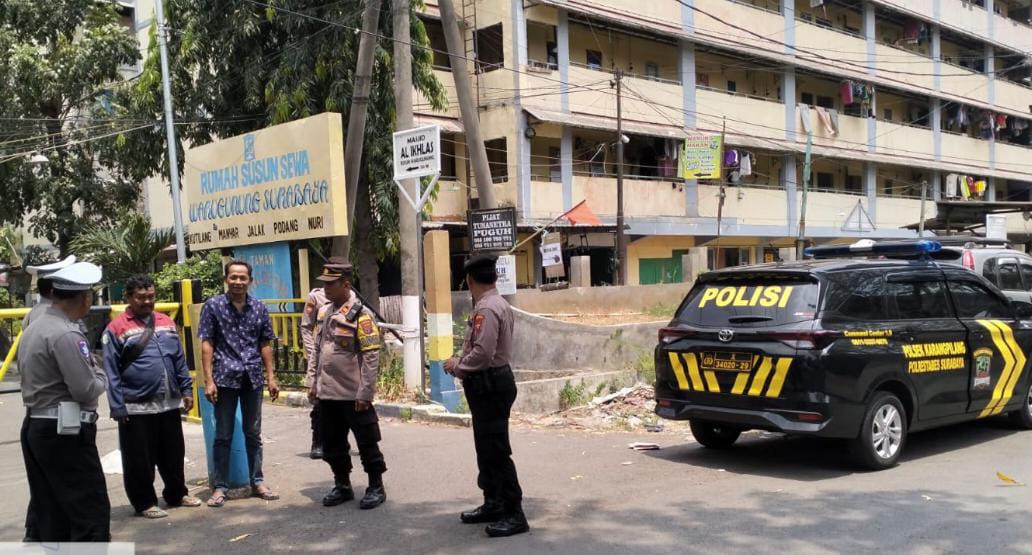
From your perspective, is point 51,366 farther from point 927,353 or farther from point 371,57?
point 371,57

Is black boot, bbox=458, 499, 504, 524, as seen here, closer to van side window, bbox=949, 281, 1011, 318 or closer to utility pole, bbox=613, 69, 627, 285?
van side window, bbox=949, 281, 1011, 318

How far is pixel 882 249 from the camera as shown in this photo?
9281 mm

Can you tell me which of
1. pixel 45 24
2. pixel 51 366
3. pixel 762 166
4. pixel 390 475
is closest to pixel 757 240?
pixel 762 166

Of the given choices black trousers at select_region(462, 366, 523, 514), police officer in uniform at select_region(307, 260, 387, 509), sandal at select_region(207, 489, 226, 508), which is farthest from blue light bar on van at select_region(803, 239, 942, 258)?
sandal at select_region(207, 489, 226, 508)

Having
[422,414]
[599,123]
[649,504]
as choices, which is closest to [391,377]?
[422,414]

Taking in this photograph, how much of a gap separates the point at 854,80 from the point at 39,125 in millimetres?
29351

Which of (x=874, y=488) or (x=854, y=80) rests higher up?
(x=854, y=80)

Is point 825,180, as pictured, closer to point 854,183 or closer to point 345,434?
point 854,183

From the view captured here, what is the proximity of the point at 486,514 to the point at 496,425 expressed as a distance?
2.19 ft

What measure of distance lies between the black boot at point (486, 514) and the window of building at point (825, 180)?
3169 centimetres

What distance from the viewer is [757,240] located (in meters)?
31.3

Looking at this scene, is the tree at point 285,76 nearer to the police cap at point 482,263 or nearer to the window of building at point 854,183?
the police cap at point 482,263

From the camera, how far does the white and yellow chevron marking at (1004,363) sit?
309 inches

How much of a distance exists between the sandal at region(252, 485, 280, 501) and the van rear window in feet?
12.4
